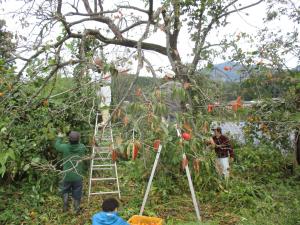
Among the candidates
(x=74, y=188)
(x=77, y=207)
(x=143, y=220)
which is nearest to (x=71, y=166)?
(x=74, y=188)

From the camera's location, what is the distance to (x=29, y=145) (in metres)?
6.54

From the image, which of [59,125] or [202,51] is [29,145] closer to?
[59,125]

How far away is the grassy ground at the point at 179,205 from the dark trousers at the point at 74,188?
0.32m

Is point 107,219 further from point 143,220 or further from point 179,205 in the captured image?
point 179,205

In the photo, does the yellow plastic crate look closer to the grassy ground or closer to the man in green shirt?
the grassy ground

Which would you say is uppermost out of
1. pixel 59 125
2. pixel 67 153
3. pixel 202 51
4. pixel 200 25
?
pixel 200 25

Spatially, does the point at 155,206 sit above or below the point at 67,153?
below

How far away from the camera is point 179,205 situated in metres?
6.20

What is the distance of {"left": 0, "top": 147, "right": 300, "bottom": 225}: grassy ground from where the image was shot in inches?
223

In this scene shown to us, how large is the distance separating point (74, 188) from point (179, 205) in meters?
1.82

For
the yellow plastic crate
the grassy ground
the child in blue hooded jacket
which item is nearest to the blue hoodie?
the child in blue hooded jacket

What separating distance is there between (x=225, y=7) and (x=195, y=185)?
385cm

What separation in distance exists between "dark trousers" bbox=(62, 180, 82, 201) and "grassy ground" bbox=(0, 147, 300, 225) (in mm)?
319

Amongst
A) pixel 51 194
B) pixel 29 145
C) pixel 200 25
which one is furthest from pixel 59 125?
pixel 200 25
